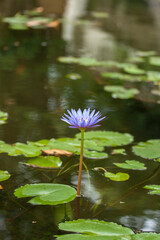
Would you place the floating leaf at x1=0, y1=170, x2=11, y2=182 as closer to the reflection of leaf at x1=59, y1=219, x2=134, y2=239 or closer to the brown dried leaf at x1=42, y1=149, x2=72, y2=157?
the brown dried leaf at x1=42, y1=149, x2=72, y2=157

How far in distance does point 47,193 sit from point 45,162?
0.88ft

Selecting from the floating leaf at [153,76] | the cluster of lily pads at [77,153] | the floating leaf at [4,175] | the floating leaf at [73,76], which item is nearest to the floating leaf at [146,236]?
the cluster of lily pads at [77,153]

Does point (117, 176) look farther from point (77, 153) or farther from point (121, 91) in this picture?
point (121, 91)

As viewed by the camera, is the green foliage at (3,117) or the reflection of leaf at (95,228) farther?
the green foliage at (3,117)

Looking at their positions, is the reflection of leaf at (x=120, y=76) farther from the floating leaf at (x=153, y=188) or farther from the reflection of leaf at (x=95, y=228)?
the reflection of leaf at (x=95, y=228)

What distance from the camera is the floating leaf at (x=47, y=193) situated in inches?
47.3

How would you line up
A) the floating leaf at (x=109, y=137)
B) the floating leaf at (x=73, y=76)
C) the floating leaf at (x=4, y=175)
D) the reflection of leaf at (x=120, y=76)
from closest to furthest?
the floating leaf at (x=4, y=175) < the floating leaf at (x=109, y=137) < the floating leaf at (x=73, y=76) < the reflection of leaf at (x=120, y=76)

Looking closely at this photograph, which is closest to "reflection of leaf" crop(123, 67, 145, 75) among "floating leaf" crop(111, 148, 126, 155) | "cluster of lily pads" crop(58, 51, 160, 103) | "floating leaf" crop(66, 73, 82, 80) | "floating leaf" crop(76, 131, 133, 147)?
"cluster of lily pads" crop(58, 51, 160, 103)

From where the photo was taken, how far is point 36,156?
153cm

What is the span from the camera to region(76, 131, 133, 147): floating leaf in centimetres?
170

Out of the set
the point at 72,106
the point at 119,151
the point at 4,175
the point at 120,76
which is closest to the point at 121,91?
the point at 120,76

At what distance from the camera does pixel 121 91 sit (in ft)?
8.28

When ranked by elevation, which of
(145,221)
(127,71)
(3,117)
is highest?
(127,71)

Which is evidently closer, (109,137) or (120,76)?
(109,137)
